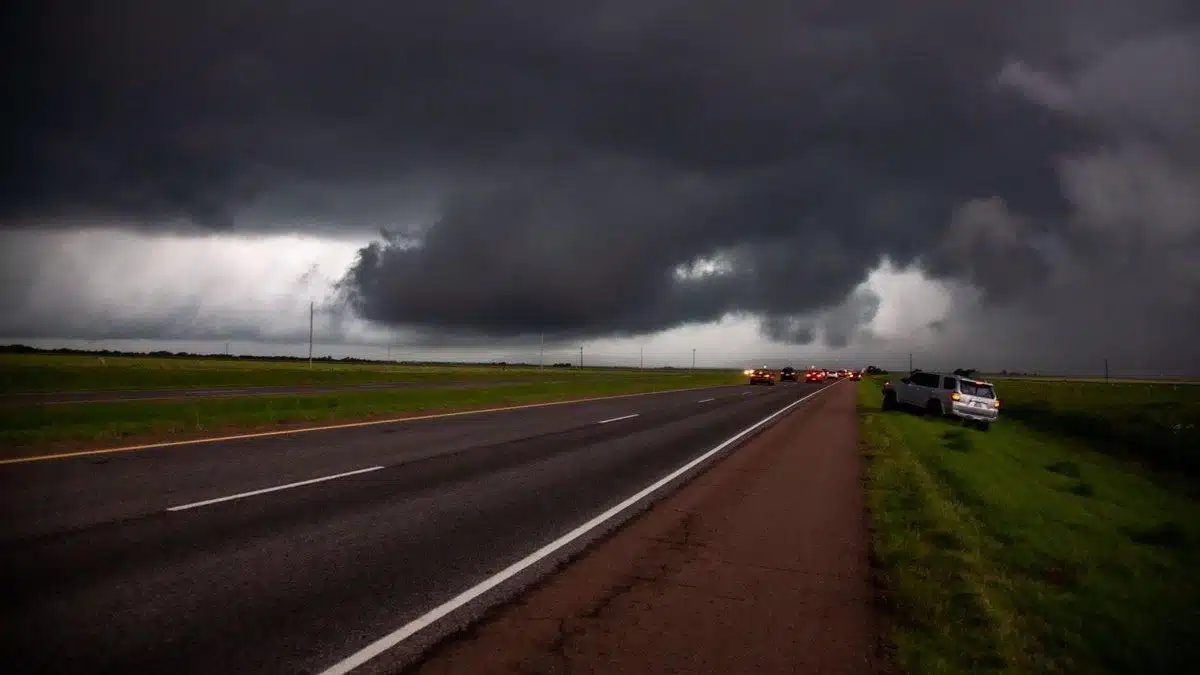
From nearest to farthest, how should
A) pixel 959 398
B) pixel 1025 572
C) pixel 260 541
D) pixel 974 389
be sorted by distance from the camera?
pixel 260 541, pixel 1025 572, pixel 959 398, pixel 974 389

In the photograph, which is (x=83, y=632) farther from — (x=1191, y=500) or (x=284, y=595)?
(x=1191, y=500)

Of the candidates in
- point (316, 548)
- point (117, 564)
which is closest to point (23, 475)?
point (117, 564)

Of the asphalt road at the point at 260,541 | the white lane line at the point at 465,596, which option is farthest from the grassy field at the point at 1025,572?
the asphalt road at the point at 260,541

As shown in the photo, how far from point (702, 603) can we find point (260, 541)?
4.44 meters

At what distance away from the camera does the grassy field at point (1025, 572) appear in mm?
5012

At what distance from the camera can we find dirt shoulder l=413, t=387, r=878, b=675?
4543mm

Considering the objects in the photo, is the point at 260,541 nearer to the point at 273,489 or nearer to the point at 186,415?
the point at 273,489

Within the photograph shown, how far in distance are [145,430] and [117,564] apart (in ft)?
41.5

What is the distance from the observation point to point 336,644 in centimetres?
454

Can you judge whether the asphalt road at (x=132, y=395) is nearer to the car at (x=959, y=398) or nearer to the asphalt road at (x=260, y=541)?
the asphalt road at (x=260, y=541)

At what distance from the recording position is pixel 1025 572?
24.0 feet

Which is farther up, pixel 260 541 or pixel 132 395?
pixel 132 395

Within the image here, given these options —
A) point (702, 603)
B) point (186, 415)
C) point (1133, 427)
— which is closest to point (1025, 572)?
point (702, 603)

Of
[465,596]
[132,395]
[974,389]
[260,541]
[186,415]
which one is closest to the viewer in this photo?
[465,596]
